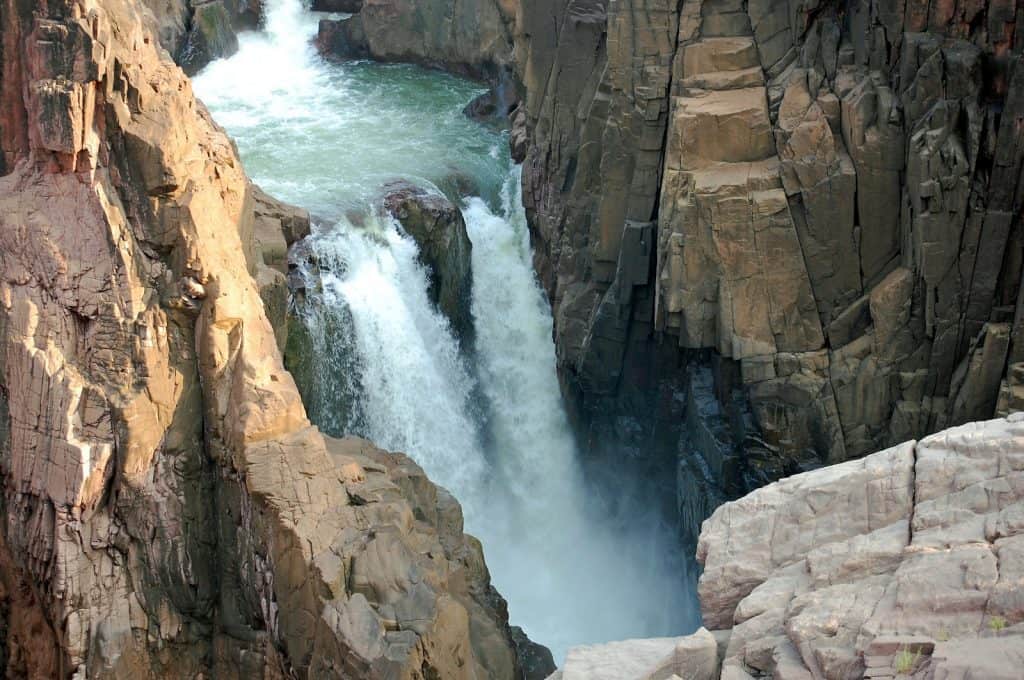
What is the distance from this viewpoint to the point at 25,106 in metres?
15.4

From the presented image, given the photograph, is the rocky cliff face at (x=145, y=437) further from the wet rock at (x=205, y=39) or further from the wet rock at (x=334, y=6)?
the wet rock at (x=334, y=6)

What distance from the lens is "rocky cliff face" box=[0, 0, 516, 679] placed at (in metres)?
15.3

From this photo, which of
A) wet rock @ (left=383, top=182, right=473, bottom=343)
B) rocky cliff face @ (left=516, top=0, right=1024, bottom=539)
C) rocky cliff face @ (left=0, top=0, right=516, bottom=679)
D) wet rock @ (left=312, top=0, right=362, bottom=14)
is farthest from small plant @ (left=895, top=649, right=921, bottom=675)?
wet rock @ (left=312, top=0, right=362, bottom=14)

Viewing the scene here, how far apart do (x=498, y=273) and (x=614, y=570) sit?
7317 mm

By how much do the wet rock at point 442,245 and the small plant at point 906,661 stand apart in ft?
62.6

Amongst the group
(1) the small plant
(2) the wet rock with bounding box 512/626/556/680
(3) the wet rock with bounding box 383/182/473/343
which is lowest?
(2) the wet rock with bounding box 512/626/556/680

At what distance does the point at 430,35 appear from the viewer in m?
37.5

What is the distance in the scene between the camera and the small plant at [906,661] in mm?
6852

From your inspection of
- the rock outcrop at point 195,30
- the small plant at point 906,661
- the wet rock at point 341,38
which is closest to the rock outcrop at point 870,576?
the small plant at point 906,661

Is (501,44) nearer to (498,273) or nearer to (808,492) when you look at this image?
(498,273)

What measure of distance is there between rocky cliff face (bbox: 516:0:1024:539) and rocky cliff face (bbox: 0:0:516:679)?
7.82 m

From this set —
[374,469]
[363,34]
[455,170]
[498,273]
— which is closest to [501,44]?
[363,34]

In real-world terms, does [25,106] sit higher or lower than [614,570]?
higher

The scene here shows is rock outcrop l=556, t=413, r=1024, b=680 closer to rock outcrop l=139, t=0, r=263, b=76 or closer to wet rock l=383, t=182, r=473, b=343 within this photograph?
wet rock l=383, t=182, r=473, b=343
